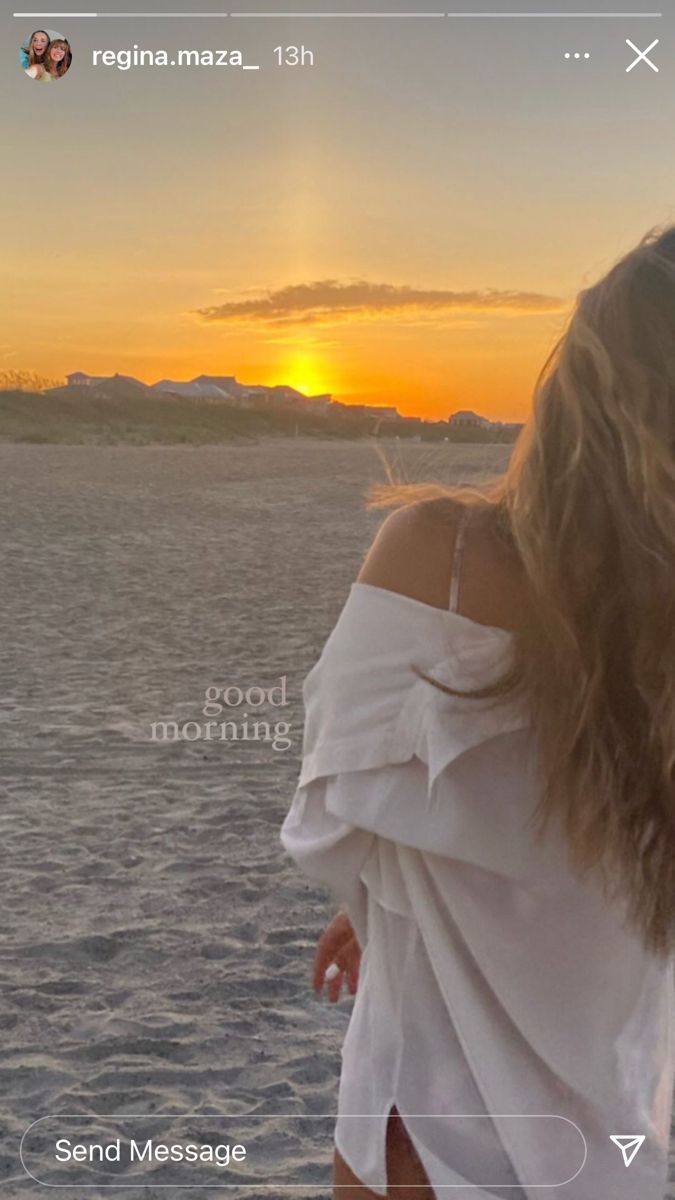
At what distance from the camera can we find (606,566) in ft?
2.93

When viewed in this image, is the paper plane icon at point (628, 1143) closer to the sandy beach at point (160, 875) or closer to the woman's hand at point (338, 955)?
the woman's hand at point (338, 955)

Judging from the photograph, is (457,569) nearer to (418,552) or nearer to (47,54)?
(418,552)

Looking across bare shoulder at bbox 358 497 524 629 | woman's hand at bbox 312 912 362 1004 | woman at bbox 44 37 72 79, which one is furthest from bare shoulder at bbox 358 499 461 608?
woman at bbox 44 37 72 79

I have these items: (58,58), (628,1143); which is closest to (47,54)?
(58,58)

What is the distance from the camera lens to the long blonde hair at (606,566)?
876 millimetres

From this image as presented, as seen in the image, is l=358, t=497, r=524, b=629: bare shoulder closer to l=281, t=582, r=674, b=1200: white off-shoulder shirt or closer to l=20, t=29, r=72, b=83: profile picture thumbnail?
l=281, t=582, r=674, b=1200: white off-shoulder shirt

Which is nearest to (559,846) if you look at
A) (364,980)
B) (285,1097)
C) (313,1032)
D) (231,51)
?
(364,980)

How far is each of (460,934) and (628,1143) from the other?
0.85ft

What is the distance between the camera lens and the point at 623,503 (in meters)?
0.88

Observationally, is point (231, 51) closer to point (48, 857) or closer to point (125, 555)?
point (48, 857)

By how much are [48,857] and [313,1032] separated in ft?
4.21

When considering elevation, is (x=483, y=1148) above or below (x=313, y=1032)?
above

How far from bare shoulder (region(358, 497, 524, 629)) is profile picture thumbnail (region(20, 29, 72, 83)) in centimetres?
109

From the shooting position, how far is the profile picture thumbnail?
1.67 meters
